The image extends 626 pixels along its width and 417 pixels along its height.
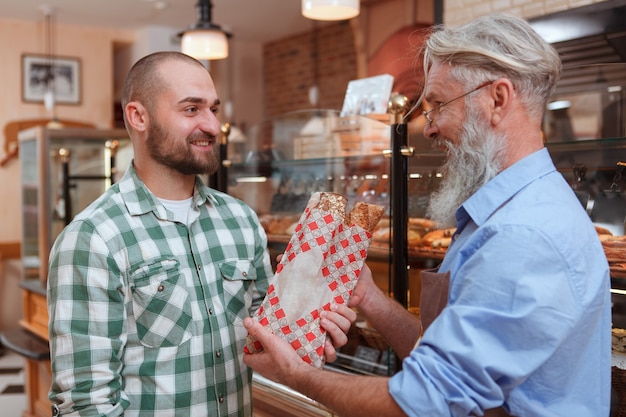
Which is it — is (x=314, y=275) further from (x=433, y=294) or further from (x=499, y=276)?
(x=499, y=276)

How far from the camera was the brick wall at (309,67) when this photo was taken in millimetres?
8352

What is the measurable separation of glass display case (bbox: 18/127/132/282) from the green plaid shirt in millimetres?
2959

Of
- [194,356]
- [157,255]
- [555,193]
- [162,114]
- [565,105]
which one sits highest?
[565,105]

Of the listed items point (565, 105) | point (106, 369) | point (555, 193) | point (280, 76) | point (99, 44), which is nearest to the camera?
point (555, 193)

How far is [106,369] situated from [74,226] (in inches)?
13.9

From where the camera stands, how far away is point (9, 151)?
7.72m

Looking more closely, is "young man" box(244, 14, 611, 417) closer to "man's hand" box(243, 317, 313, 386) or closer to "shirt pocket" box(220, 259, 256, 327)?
"man's hand" box(243, 317, 313, 386)

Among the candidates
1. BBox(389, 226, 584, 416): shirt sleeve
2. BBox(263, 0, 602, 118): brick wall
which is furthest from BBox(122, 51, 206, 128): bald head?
BBox(263, 0, 602, 118): brick wall

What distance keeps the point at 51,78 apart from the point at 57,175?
3619 mm

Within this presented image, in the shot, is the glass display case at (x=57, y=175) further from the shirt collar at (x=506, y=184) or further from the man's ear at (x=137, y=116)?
the shirt collar at (x=506, y=184)

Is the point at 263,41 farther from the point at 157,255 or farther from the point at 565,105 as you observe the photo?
the point at 157,255

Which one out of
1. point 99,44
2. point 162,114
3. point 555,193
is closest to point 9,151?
point 99,44

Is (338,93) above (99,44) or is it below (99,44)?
below

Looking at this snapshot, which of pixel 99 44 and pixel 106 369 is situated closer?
pixel 106 369
